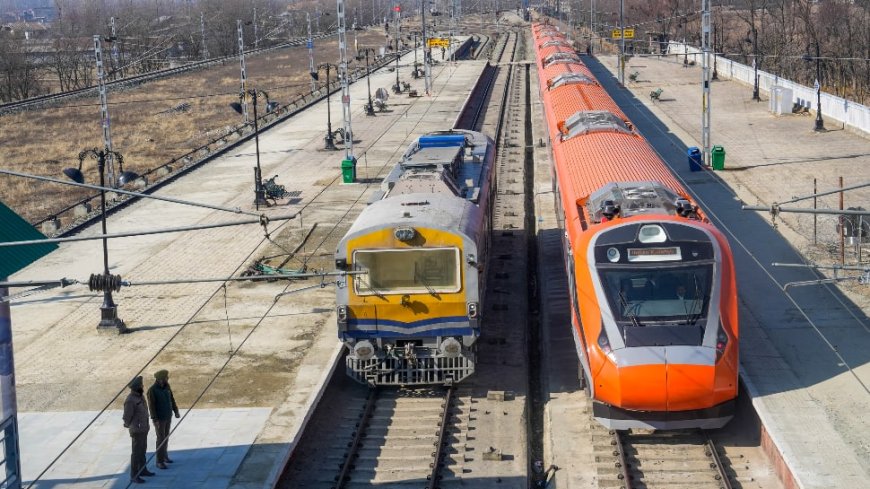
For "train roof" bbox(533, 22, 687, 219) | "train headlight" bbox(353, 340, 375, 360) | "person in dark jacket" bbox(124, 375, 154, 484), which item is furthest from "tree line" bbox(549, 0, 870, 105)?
"person in dark jacket" bbox(124, 375, 154, 484)

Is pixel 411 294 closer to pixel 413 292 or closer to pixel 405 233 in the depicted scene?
pixel 413 292

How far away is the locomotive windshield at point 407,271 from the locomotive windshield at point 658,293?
8.76 feet

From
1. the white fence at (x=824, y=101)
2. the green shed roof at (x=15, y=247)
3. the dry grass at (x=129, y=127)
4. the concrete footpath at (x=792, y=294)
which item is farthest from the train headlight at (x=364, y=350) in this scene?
the white fence at (x=824, y=101)

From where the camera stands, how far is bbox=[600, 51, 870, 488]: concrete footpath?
571 inches

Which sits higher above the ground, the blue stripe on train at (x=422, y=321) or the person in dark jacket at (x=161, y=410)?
the blue stripe on train at (x=422, y=321)

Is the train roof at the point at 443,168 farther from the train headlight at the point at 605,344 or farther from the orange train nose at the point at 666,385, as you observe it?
the orange train nose at the point at 666,385

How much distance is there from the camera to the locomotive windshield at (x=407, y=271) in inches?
656

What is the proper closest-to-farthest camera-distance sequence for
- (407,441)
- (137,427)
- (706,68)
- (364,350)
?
(137,427)
(407,441)
(364,350)
(706,68)

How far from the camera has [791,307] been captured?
20.5 m

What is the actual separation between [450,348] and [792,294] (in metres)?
8.04

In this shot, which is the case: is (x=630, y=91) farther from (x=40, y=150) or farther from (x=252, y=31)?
(x=252, y=31)

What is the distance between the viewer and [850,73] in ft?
201

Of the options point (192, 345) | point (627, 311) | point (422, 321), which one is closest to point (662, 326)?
point (627, 311)

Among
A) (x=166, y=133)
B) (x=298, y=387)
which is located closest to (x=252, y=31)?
(x=166, y=133)
